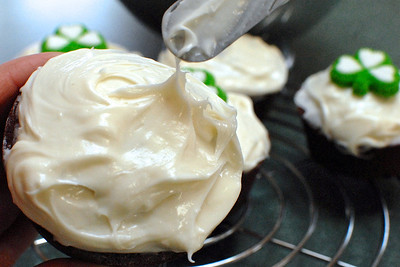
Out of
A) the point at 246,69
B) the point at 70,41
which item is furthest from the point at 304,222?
the point at 70,41

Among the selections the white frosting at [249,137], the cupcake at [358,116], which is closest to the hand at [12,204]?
the white frosting at [249,137]

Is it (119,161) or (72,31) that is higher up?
(119,161)

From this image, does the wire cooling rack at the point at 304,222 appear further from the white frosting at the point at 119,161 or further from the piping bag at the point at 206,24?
A: the piping bag at the point at 206,24

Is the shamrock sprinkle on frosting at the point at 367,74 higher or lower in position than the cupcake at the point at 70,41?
lower

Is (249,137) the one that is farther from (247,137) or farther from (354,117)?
(354,117)

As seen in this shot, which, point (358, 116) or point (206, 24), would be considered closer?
point (206, 24)

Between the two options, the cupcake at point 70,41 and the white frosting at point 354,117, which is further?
the cupcake at point 70,41

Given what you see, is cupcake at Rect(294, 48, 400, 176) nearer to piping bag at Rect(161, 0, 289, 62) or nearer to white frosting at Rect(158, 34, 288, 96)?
white frosting at Rect(158, 34, 288, 96)
